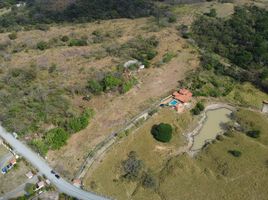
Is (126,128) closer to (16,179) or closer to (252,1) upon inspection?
(16,179)

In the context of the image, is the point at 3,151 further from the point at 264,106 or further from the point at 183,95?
the point at 264,106

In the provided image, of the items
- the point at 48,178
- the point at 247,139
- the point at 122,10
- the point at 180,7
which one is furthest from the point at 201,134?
the point at 122,10

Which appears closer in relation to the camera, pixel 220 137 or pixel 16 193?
pixel 16 193

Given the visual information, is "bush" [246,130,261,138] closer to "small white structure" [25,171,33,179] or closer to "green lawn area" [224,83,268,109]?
"green lawn area" [224,83,268,109]

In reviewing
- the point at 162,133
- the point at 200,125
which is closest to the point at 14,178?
the point at 162,133

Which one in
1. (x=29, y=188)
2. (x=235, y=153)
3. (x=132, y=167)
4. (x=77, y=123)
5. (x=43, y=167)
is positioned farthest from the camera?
(x=77, y=123)

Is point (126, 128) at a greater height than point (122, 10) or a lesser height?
greater

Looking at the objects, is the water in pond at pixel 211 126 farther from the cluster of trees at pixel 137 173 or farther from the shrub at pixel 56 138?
the shrub at pixel 56 138
